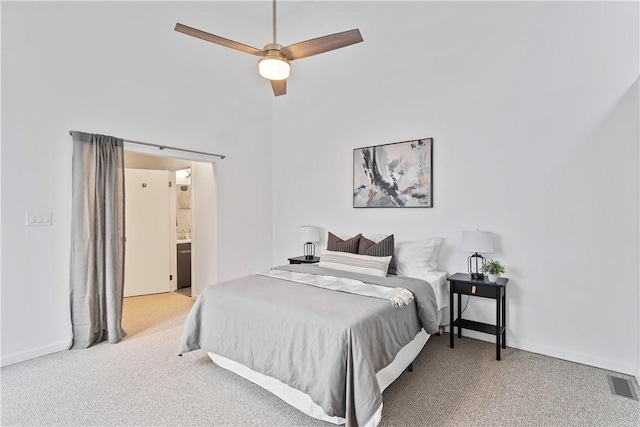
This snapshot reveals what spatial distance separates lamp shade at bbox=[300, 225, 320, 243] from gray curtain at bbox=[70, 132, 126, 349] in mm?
2118

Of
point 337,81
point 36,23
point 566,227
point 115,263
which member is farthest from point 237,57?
point 566,227

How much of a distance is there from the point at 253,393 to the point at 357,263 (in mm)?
1518

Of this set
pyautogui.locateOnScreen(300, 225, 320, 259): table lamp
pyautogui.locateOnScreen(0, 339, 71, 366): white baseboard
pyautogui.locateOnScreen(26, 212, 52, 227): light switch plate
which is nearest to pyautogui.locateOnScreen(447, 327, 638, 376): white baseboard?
pyautogui.locateOnScreen(300, 225, 320, 259): table lamp

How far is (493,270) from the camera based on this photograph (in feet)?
9.67

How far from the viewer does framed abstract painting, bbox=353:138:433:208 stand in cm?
360

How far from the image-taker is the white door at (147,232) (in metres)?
4.87

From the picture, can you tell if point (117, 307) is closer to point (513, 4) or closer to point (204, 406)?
point (204, 406)

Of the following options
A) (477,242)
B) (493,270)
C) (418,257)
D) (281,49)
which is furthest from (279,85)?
(493,270)

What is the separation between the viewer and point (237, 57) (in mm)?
4594

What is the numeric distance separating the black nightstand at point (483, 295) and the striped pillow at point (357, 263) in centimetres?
64

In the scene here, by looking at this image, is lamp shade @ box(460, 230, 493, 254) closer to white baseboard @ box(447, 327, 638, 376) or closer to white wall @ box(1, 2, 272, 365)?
white baseboard @ box(447, 327, 638, 376)

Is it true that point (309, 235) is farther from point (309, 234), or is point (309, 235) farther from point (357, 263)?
point (357, 263)

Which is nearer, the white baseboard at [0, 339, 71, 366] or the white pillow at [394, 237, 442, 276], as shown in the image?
the white baseboard at [0, 339, 71, 366]

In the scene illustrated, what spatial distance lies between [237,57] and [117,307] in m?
3.60
